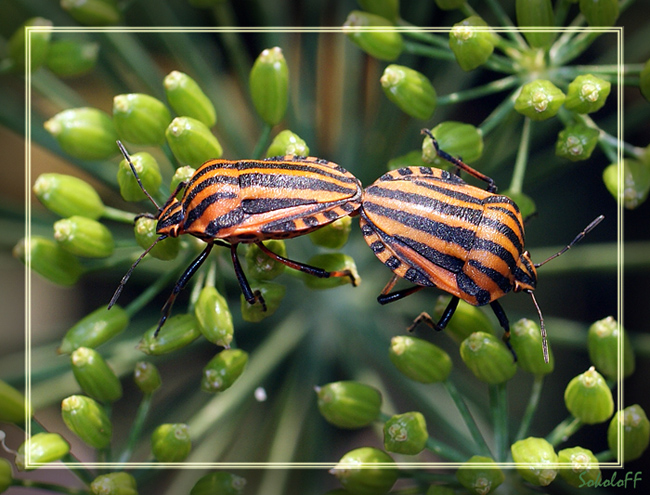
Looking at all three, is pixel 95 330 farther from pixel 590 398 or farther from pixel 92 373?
pixel 590 398

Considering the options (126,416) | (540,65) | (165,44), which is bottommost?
(126,416)

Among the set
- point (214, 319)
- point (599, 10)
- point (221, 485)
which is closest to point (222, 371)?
point (214, 319)

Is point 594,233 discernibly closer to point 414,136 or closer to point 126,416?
point 414,136

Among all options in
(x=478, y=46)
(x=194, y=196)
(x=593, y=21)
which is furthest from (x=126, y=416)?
(x=593, y=21)

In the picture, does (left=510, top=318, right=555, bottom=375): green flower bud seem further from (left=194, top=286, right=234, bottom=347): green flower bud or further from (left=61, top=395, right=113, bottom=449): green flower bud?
(left=61, top=395, right=113, bottom=449): green flower bud

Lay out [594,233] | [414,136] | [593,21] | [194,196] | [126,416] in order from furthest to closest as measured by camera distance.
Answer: [126,416] → [594,233] → [414,136] → [593,21] → [194,196]
